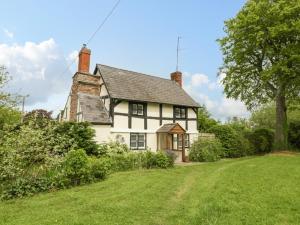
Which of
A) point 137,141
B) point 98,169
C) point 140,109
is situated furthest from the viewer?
point 140,109

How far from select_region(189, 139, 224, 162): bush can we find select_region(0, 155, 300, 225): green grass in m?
9.89

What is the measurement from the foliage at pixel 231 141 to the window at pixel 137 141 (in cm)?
759

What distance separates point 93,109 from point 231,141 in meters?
13.0

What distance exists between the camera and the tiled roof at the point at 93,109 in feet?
62.1

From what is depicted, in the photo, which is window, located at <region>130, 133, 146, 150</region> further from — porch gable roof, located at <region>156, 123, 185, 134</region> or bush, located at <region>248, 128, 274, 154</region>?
bush, located at <region>248, 128, 274, 154</region>

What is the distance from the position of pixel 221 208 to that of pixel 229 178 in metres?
4.49

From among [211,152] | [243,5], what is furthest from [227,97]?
[243,5]

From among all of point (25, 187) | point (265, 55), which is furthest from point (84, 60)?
point (265, 55)

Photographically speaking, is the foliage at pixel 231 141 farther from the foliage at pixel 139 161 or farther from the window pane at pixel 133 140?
the foliage at pixel 139 161

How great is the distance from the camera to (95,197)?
8672 millimetres

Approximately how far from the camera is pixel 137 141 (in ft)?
69.4

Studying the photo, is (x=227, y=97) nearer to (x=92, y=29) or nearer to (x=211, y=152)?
(x=211, y=152)

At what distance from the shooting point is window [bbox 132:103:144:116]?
21244 millimetres

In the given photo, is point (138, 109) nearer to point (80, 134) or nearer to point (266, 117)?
point (80, 134)
